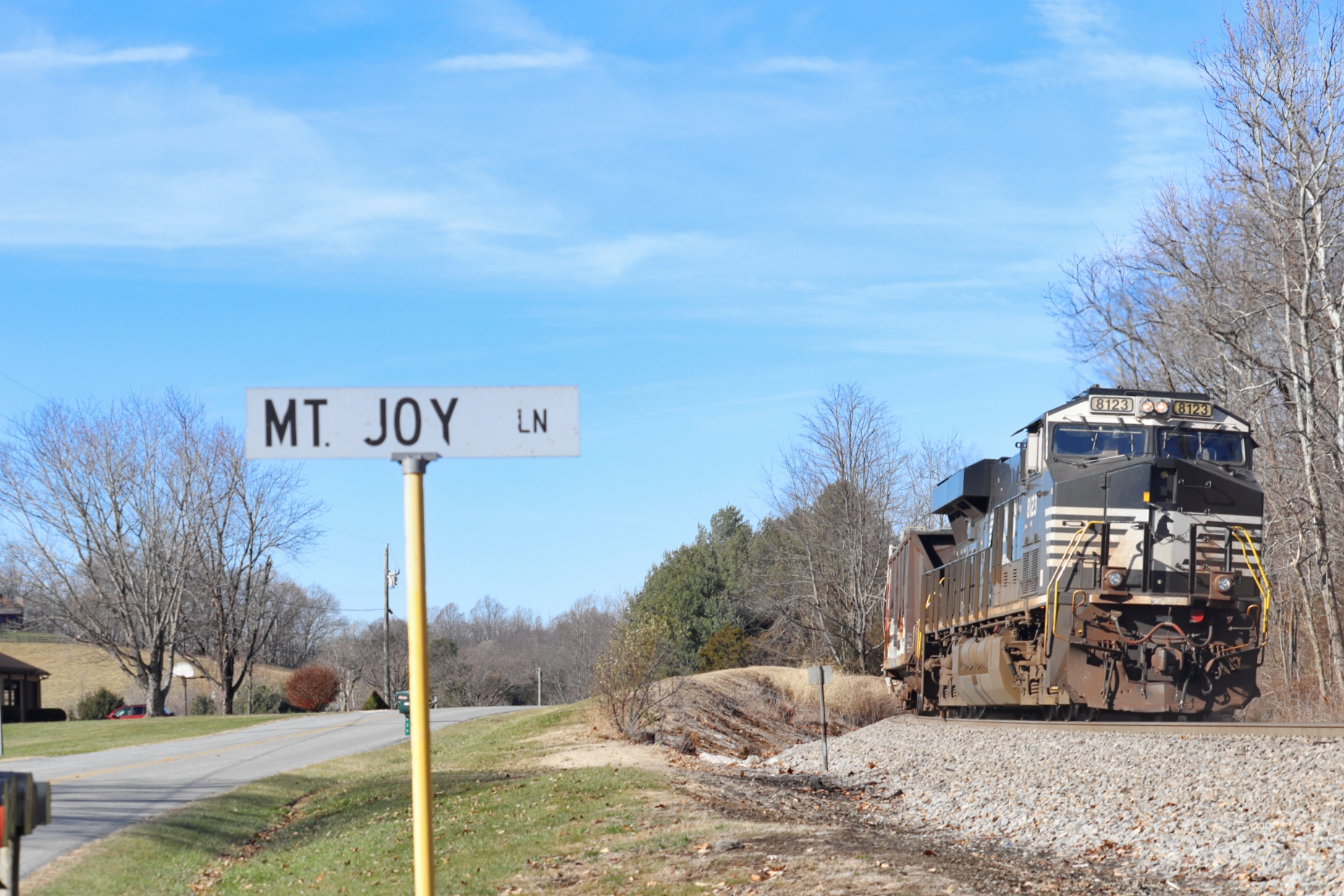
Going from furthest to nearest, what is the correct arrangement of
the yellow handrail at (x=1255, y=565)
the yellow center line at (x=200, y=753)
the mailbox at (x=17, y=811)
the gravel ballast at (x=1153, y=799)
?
the yellow center line at (x=200, y=753) < the yellow handrail at (x=1255, y=565) < the gravel ballast at (x=1153, y=799) < the mailbox at (x=17, y=811)

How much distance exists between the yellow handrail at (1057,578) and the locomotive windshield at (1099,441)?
113 centimetres

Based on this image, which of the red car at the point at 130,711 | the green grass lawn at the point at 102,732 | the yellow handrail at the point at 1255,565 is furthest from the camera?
the red car at the point at 130,711

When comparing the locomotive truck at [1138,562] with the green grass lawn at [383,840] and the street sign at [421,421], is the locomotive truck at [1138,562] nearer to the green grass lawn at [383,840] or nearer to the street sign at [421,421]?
the green grass lawn at [383,840]

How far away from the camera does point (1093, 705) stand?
15.4 m

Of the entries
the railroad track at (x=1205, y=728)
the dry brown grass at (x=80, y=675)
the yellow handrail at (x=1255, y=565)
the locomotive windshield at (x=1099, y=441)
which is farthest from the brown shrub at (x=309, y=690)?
the yellow handrail at (x=1255, y=565)

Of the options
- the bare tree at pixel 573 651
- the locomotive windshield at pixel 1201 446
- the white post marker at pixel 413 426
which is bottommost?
the bare tree at pixel 573 651

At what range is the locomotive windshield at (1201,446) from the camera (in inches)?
628

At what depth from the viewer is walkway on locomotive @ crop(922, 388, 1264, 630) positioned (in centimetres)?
1530

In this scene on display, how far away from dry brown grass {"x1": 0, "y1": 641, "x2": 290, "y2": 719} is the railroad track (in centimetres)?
7080

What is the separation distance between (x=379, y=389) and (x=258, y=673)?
9413 centimetres

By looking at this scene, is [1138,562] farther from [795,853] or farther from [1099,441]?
[795,853]

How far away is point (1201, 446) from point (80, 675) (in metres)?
91.8

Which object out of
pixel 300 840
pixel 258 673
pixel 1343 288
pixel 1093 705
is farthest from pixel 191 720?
pixel 258 673

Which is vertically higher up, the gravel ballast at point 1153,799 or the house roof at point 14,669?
the gravel ballast at point 1153,799
